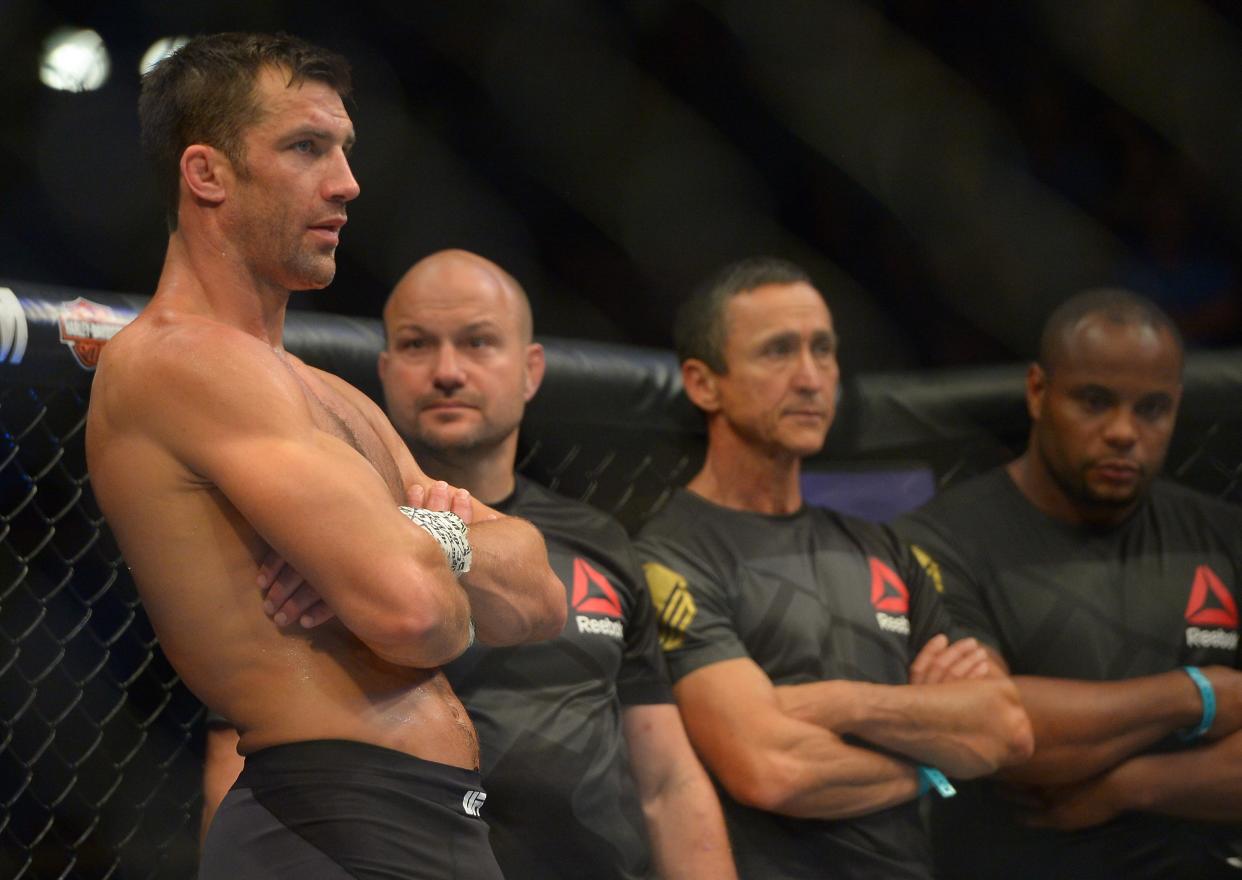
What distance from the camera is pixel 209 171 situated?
1.48 m

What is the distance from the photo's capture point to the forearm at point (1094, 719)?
2137 mm

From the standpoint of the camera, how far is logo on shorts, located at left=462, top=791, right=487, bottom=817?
4.57 ft

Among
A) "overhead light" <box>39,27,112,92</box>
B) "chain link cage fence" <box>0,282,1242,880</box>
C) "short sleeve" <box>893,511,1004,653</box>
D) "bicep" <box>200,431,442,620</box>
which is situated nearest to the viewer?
"bicep" <box>200,431,442,620</box>

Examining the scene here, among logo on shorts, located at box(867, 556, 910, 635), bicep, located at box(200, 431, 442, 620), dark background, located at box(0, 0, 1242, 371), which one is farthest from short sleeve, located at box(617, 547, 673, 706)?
dark background, located at box(0, 0, 1242, 371)

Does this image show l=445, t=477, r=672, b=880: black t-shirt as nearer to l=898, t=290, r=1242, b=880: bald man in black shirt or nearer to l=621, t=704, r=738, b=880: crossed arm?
l=621, t=704, r=738, b=880: crossed arm

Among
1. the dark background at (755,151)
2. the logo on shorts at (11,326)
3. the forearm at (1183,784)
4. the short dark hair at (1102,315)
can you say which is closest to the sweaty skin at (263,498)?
the logo on shorts at (11,326)

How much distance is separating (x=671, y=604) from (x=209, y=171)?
953mm

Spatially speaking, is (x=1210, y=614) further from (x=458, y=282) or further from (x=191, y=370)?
(x=191, y=370)

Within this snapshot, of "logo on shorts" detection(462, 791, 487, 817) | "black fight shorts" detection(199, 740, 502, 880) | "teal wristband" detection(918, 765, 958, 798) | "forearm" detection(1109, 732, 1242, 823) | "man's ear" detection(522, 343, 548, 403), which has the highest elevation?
"forearm" detection(1109, 732, 1242, 823)

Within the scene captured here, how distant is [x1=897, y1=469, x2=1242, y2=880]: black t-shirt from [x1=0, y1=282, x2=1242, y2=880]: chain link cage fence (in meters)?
0.23

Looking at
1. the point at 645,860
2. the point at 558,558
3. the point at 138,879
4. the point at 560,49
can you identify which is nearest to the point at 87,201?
the point at 560,49

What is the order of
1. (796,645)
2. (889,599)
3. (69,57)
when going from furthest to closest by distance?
(69,57) < (889,599) < (796,645)

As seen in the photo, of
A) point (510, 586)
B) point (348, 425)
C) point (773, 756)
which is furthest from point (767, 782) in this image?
point (348, 425)

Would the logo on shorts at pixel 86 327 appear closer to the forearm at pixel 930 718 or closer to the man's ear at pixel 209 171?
the man's ear at pixel 209 171
